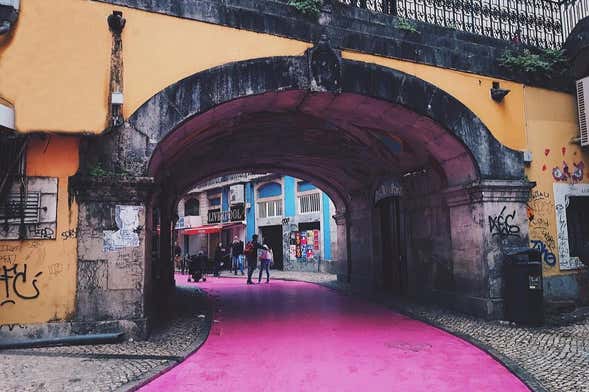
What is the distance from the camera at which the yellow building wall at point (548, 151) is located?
959cm

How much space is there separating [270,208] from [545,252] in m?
19.0

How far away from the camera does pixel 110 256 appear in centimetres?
679

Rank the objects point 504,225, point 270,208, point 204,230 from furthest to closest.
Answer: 1. point 204,230
2. point 270,208
3. point 504,225

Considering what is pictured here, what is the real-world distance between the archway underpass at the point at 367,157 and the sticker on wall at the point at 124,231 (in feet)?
0.39

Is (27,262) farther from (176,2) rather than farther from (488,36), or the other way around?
(488,36)

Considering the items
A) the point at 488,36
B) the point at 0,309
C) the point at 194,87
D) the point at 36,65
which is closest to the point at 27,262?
the point at 0,309

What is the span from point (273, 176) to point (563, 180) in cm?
1833

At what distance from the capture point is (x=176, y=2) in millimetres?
7500

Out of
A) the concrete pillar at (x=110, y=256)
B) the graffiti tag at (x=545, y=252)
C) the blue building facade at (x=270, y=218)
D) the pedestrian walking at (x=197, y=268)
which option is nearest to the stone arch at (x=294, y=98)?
the concrete pillar at (x=110, y=256)

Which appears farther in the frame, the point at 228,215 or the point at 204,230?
the point at 204,230

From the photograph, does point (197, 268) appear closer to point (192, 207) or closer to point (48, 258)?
point (48, 258)

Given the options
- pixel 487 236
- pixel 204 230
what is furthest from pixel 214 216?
pixel 487 236

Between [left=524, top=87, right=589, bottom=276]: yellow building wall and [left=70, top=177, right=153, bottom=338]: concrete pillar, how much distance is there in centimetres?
719

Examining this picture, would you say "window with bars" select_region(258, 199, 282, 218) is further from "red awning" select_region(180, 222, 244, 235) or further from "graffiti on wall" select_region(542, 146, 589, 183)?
"graffiti on wall" select_region(542, 146, 589, 183)
